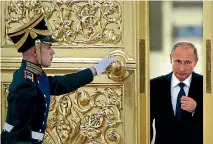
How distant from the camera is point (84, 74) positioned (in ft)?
6.23

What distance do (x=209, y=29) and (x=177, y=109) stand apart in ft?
1.19

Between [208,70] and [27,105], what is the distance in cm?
76

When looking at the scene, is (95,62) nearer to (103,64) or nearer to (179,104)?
(103,64)

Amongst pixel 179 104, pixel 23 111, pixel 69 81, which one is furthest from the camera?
pixel 179 104

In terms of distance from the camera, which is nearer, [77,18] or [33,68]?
[33,68]

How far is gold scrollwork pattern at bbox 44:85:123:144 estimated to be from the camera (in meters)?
2.03

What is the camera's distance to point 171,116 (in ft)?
6.61

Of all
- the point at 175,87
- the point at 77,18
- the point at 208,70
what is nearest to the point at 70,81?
the point at 77,18

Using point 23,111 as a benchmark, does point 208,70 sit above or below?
above

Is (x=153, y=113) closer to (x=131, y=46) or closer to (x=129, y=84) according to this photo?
(x=129, y=84)

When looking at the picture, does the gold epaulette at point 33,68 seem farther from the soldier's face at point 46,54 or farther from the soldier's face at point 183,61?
the soldier's face at point 183,61

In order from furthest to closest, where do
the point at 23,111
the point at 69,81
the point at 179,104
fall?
the point at 179,104, the point at 69,81, the point at 23,111

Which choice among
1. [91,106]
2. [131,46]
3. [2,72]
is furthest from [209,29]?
[2,72]

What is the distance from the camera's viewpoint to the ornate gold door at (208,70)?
77.5 inches
